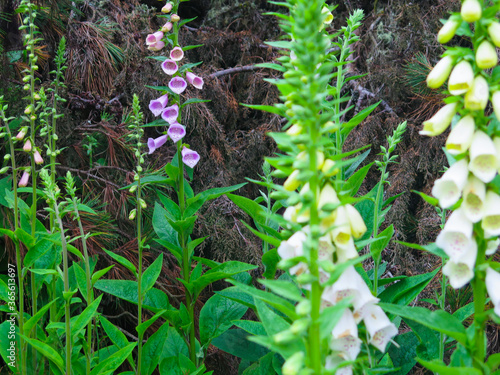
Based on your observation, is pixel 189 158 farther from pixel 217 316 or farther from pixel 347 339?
pixel 347 339

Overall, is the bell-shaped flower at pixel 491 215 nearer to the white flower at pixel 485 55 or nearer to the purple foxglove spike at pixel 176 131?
the white flower at pixel 485 55

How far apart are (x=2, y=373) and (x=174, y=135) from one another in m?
1.03

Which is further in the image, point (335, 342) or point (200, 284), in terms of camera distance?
point (200, 284)

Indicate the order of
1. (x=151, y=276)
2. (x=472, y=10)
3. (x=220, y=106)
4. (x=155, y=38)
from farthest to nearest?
(x=220, y=106), (x=155, y=38), (x=151, y=276), (x=472, y=10)

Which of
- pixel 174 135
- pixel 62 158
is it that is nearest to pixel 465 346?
pixel 174 135

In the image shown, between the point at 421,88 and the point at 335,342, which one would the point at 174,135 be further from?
the point at 421,88

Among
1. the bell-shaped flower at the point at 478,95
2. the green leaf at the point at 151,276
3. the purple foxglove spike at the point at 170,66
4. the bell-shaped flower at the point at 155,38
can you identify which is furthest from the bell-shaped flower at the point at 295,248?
the bell-shaped flower at the point at 155,38

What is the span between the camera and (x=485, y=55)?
0.73 metres

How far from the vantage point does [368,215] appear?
143 cm

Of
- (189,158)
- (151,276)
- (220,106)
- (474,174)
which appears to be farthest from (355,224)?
(220,106)

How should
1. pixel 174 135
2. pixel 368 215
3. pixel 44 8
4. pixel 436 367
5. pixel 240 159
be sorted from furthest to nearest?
pixel 240 159 → pixel 44 8 → pixel 174 135 → pixel 368 215 → pixel 436 367

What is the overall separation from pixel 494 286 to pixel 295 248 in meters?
0.32

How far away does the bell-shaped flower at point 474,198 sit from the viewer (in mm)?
737

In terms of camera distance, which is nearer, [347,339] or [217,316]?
[347,339]
